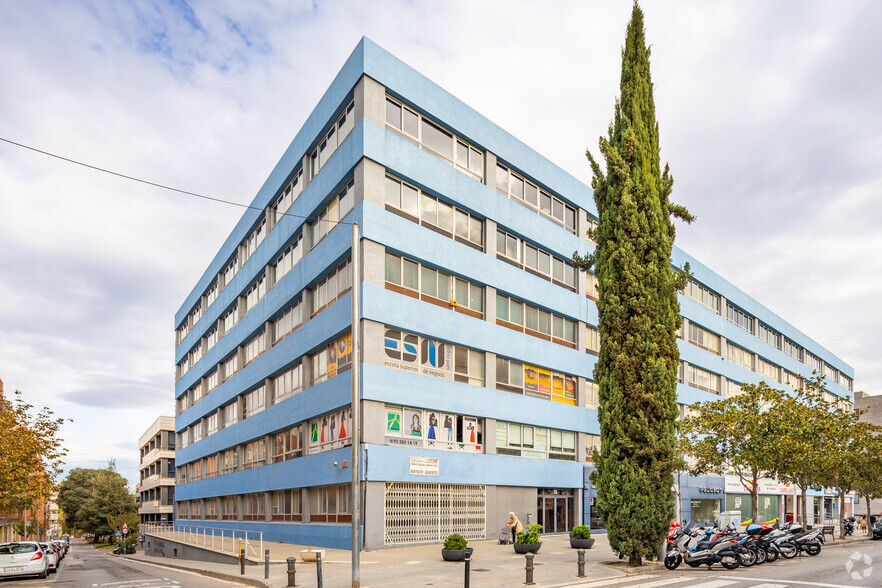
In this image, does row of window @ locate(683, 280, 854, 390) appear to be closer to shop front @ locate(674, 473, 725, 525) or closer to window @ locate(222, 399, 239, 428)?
shop front @ locate(674, 473, 725, 525)

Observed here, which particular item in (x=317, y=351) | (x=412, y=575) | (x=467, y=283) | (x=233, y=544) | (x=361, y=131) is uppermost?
(x=361, y=131)

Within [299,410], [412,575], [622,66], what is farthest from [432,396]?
[622,66]

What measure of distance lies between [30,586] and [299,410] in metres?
13.8

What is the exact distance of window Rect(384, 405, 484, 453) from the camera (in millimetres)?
27828

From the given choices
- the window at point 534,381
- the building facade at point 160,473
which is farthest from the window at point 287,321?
the building facade at point 160,473

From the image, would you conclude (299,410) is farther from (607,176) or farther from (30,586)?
(607,176)

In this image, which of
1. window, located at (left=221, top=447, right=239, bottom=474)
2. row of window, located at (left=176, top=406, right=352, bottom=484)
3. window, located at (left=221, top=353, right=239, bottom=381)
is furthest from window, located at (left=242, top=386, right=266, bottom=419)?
window, located at (left=221, top=447, right=239, bottom=474)

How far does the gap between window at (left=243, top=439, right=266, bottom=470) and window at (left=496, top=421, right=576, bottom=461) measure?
14.7 meters

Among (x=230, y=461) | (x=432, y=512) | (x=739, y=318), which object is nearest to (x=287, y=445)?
(x=432, y=512)

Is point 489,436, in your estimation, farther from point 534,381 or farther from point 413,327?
point 413,327

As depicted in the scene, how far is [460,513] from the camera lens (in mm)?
29625

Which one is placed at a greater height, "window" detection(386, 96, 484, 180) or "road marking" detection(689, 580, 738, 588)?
"window" detection(386, 96, 484, 180)

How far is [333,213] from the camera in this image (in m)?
31.8

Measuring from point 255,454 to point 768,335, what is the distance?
1866 inches
